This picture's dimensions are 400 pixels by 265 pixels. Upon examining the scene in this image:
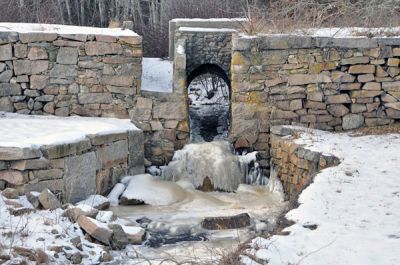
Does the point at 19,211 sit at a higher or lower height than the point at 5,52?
lower

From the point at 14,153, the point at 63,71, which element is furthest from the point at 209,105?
the point at 14,153

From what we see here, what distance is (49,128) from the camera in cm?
752

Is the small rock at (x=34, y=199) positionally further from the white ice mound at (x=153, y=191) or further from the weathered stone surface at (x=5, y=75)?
the weathered stone surface at (x=5, y=75)

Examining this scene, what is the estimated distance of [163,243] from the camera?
6.09 m

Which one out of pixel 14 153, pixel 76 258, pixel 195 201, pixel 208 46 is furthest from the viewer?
pixel 208 46

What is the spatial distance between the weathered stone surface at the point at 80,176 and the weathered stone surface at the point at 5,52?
228 centimetres

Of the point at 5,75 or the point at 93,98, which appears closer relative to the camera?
the point at 5,75

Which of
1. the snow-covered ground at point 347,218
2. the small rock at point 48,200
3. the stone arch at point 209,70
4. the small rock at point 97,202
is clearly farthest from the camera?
the stone arch at point 209,70

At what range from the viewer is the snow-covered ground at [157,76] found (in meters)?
9.32

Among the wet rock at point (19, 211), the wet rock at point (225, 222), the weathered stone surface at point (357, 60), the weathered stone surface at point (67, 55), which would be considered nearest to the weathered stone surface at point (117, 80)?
the weathered stone surface at point (67, 55)

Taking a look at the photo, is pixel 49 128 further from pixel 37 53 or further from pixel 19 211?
pixel 19 211

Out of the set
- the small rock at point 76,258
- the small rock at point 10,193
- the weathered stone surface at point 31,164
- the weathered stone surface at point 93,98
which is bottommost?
the small rock at point 76,258

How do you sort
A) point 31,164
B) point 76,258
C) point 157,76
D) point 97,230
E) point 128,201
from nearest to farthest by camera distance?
1. point 76,258
2. point 97,230
3. point 31,164
4. point 128,201
5. point 157,76

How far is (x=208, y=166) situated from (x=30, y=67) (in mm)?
3123
